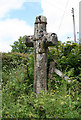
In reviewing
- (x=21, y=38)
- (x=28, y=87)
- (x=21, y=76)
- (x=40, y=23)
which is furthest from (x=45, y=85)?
(x=21, y=38)

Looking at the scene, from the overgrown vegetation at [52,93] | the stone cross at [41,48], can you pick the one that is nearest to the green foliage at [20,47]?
the overgrown vegetation at [52,93]

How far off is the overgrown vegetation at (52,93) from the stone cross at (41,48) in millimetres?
241

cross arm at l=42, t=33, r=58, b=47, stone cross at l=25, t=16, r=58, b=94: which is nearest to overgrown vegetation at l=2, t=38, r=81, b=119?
stone cross at l=25, t=16, r=58, b=94

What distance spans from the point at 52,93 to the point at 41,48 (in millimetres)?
1129

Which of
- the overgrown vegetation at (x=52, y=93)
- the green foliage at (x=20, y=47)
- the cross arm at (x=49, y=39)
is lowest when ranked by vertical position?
the overgrown vegetation at (x=52, y=93)

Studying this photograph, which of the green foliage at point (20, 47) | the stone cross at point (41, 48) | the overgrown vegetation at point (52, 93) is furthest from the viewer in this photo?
the green foliage at point (20, 47)

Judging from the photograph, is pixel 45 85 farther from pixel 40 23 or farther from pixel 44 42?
pixel 40 23

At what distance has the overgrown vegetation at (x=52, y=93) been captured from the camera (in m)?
3.04

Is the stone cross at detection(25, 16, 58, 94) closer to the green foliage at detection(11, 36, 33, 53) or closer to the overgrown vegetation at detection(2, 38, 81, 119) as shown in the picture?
the overgrown vegetation at detection(2, 38, 81, 119)

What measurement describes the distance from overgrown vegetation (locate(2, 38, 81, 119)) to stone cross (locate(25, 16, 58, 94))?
0.24m

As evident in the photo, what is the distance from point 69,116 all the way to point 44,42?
192 centimetres

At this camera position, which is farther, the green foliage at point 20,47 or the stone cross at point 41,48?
the green foliage at point 20,47

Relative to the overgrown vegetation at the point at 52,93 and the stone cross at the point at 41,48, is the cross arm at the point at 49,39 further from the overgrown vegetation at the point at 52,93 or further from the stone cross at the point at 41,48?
the overgrown vegetation at the point at 52,93

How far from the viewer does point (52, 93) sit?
146 inches
